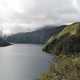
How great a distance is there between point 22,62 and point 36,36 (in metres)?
1.35

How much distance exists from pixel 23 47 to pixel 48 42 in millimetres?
429

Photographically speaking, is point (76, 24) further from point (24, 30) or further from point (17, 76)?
point (17, 76)

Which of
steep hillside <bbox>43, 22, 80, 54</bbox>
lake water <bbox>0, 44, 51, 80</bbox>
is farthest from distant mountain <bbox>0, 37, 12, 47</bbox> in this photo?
steep hillside <bbox>43, 22, 80, 54</bbox>

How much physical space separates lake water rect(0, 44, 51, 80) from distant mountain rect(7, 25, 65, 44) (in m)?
0.09

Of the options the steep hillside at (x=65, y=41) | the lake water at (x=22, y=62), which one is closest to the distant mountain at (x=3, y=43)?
the lake water at (x=22, y=62)

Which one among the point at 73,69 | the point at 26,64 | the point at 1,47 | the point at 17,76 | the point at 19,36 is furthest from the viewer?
the point at 26,64

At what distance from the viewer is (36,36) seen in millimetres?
3795

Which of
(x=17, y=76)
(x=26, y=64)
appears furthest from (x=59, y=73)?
(x=26, y=64)

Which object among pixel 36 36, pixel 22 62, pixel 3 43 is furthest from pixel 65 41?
pixel 22 62

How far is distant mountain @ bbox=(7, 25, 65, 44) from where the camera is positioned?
3641 mm

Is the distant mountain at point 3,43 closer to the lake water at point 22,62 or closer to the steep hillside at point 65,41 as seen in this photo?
the lake water at point 22,62

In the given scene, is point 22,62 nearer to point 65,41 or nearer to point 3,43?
point 3,43

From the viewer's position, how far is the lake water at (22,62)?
393 cm

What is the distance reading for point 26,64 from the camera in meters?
5.01
